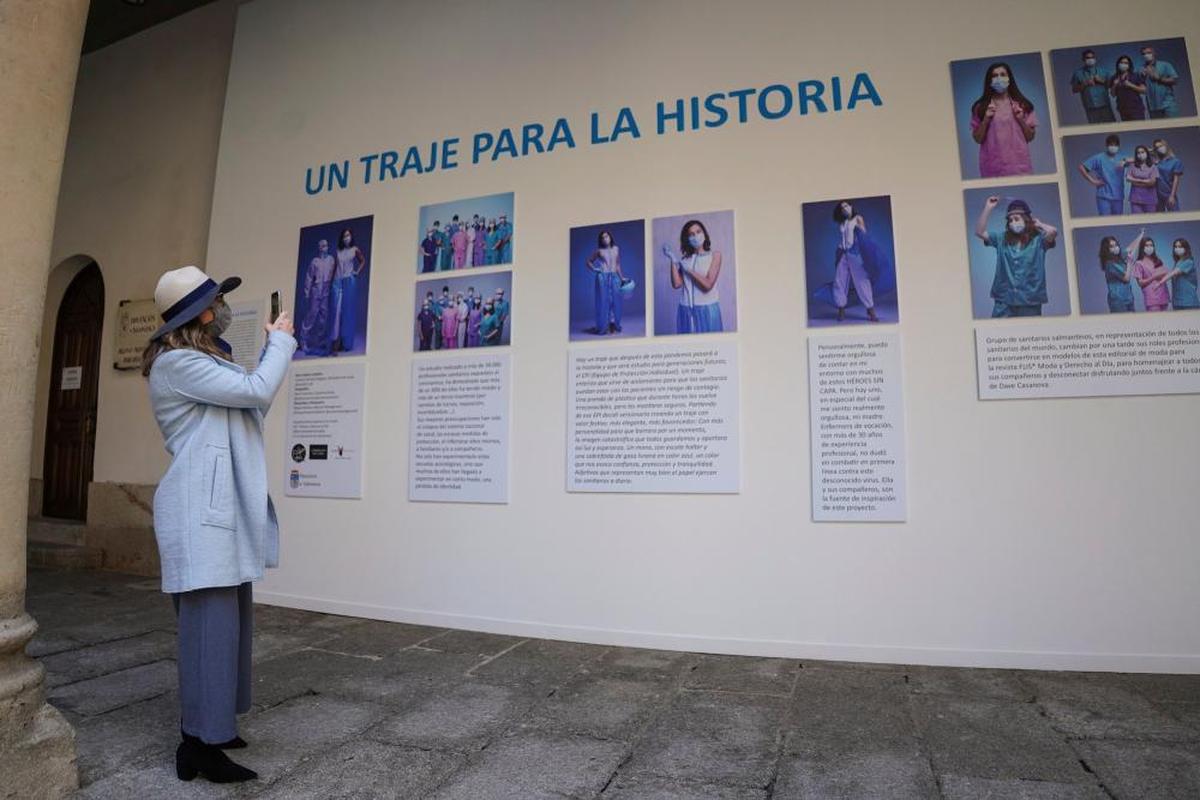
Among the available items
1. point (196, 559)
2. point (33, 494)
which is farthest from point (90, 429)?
point (196, 559)

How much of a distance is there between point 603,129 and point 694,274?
1108 millimetres

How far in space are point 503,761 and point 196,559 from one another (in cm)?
115

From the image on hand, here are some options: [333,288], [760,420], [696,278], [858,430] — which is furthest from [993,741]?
[333,288]

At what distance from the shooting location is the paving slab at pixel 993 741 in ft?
7.07

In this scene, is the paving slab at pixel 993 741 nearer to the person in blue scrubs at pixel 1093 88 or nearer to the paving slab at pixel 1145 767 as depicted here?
the paving slab at pixel 1145 767

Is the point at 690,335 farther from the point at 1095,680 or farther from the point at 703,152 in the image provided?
the point at 1095,680

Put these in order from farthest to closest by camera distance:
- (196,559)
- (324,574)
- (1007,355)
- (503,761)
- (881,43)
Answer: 1. (324,574)
2. (881,43)
3. (1007,355)
4. (503,761)
5. (196,559)

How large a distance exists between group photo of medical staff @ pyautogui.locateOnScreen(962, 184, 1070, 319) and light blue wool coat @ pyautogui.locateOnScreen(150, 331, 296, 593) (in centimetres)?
328

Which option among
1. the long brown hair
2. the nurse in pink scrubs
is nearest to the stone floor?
the long brown hair

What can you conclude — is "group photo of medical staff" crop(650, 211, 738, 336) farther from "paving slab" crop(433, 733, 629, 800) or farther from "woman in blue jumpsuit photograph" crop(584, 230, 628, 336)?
"paving slab" crop(433, 733, 629, 800)

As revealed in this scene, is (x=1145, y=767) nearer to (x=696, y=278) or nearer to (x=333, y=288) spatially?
(x=696, y=278)

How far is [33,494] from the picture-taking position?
21.6 feet

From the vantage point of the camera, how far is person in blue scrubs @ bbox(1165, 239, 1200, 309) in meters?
3.33

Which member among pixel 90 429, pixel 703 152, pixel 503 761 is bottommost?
pixel 503 761
